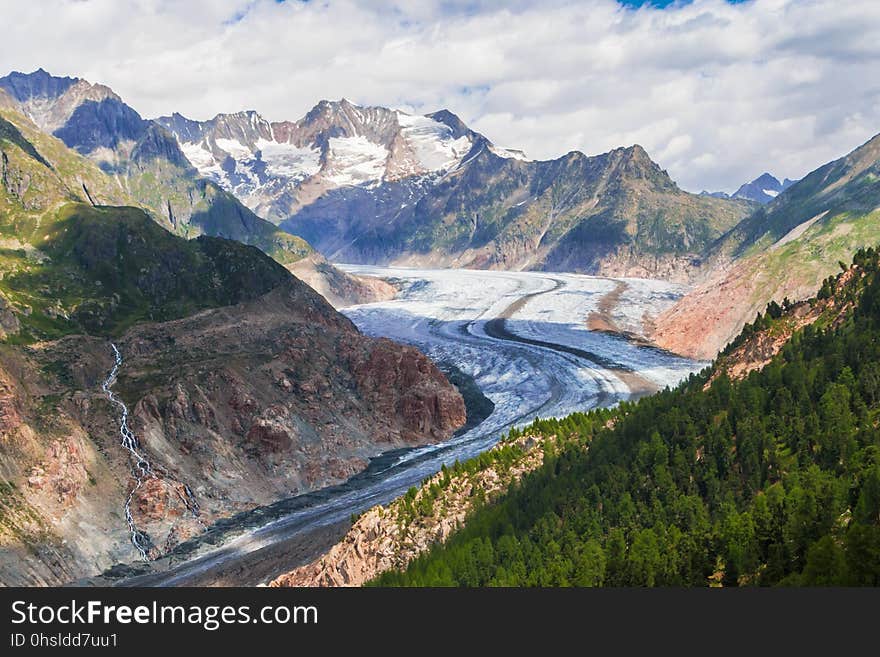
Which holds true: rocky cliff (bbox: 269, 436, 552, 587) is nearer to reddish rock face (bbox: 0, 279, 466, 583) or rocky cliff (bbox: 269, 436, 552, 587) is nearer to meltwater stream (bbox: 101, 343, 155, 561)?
meltwater stream (bbox: 101, 343, 155, 561)

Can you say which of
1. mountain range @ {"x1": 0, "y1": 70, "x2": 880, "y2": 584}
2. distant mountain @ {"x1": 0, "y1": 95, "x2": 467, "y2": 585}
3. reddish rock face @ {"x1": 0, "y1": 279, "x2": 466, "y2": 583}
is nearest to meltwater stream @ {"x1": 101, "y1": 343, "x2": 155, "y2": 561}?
distant mountain @ {"x1": 0, "y1": 95, "x2": 467, "y2": 585}

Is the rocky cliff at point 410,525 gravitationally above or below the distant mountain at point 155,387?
below

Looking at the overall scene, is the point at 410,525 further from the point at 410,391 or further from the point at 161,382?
the point at 410,391

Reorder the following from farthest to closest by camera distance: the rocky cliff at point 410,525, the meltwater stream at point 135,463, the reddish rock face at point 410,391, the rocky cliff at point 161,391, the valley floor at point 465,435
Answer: the reddish rock face at point 410,391 < the rocky cliff at point 161,391 < the meltwater stream at point 135,463 < the valley floor at point 465,435 < the rocky cliff at point 410,525

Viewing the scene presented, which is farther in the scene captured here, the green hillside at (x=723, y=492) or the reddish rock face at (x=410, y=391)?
the reddish rock face at (x=410, y=391)

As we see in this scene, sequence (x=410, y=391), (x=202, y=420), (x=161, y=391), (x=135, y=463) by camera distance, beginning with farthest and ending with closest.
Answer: (x=410, y=391) < (x=161, y=391) < (x=202, y=420) < (x=135, y=463)

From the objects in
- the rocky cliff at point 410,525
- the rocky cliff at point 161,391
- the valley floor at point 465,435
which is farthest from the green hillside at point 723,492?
the rocky cliff at point 161,391

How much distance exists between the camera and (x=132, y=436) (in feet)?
336

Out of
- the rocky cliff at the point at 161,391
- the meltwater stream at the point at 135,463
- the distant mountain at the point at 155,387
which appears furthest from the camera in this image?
the distant mountain at the point at 155,387

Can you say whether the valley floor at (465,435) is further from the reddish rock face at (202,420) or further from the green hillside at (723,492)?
the green hillside at (723,492)

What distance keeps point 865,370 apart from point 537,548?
96.3 ft

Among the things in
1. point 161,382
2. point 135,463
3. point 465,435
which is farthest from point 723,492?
point 161,382

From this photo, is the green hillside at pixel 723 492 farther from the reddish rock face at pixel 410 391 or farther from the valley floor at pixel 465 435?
the reddish rock face at pixel 410 391

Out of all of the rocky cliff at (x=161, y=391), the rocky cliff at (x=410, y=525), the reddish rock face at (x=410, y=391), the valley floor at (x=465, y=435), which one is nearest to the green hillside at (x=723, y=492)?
the rocky cliff at (x=410, y=525)
